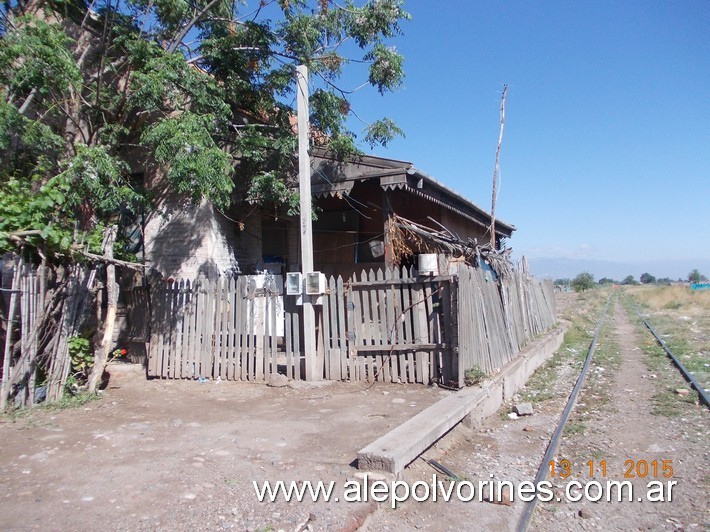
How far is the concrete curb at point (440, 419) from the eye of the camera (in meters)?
4.69

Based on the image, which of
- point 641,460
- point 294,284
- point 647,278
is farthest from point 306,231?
point 647,278

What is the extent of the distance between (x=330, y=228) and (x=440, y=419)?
7198 millimetres

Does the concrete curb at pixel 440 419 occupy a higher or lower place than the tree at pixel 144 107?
lower

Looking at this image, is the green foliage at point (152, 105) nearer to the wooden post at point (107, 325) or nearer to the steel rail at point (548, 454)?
the wooden post at point (107, 325)

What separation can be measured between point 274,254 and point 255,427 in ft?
20.4

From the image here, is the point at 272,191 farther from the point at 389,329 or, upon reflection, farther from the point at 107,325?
the point at 107,325

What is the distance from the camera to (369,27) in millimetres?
9562

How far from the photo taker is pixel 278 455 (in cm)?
518

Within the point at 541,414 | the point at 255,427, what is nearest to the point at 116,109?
the point at 255,427

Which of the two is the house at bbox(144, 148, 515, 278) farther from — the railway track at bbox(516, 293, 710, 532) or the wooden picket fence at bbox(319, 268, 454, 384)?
the railway track at bbox(516, 293, 710, 532)

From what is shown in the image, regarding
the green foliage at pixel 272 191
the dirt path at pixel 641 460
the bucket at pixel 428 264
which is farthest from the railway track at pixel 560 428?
the green foliage at pixel 272 191

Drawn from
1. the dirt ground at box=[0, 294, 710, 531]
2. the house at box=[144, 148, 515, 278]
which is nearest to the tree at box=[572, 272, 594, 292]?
the house at box=[144, 148, 515, 278]

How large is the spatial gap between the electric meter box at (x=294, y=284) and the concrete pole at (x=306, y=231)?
10 cm

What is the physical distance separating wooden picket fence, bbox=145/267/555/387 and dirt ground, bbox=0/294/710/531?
379 millimetres
